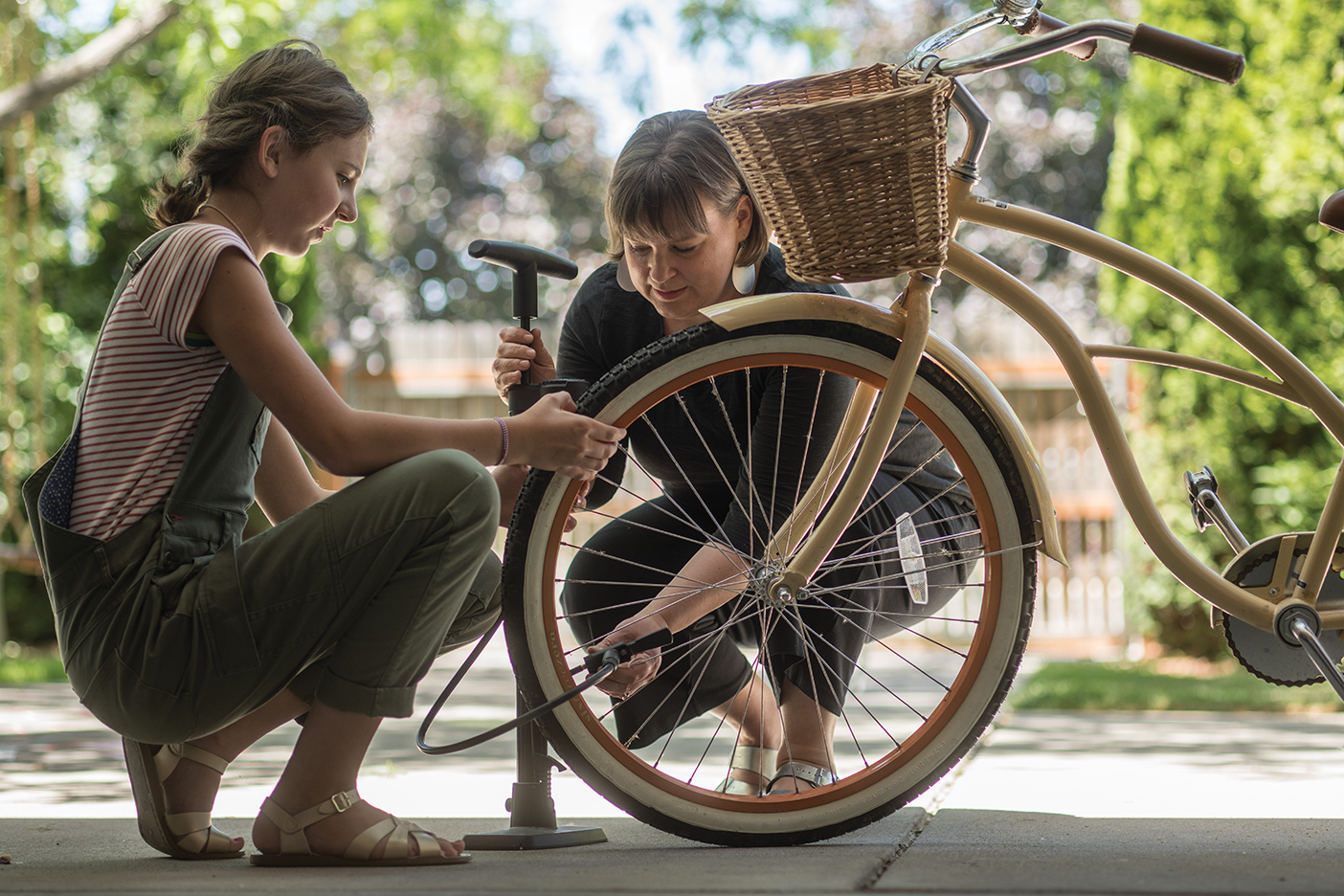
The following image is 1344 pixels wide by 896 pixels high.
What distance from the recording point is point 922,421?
6.14ft

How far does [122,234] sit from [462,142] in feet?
40.8

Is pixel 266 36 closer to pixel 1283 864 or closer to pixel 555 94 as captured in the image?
pixel 1283 864

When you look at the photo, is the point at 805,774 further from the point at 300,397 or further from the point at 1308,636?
the point at 300,397

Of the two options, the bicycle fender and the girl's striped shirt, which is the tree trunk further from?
the bicycle fender

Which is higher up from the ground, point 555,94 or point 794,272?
point 555,94

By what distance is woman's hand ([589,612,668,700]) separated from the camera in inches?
71.9

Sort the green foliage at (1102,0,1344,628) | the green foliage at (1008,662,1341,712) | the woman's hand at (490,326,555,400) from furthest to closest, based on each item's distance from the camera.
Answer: the green foliage at (1102,0,1344,628) → the green foliage at (1008,662,1341,712) → the woman's hand at (490,326,555,400)

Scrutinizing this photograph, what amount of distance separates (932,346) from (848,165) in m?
0.34

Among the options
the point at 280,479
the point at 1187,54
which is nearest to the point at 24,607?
the point at 280,479

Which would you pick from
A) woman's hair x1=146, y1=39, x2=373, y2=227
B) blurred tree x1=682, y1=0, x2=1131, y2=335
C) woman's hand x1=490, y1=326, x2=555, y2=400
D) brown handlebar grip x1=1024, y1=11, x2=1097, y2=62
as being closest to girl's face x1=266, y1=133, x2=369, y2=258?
woman's hair x1=146, y1=39, x2=373, y2=227

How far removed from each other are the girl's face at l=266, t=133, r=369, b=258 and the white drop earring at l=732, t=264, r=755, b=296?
2.19 feet

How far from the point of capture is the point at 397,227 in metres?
19.0

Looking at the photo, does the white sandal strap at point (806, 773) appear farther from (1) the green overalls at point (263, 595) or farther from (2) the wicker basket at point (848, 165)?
(2) the wicker basket at point (848, 165)

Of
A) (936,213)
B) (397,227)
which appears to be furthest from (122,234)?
(397,227)
